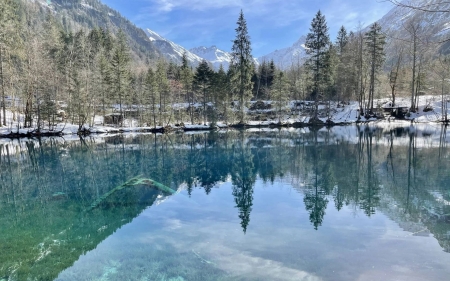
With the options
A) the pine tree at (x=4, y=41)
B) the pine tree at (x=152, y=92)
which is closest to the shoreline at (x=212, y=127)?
the pine tree at (x=152, y=92)

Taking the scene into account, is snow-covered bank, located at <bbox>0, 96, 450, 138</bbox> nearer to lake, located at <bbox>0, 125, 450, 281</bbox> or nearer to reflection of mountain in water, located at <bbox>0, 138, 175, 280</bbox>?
reflection of mountain in water, located at <bbox>0, 138, 175, 280</bbox>

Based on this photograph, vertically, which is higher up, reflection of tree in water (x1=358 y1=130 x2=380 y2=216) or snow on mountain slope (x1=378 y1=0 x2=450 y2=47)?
snow on mountain slope (x1=378 y1=0 x2=450 y2=47)

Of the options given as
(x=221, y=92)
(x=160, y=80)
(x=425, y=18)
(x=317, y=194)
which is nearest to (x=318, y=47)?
(x=221, y=92)

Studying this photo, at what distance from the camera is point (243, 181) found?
37.8 ft

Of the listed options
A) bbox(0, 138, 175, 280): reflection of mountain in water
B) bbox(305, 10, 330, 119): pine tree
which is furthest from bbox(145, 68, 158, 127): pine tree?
bbox(0, 138, 175, 280): reflection of mountain in water

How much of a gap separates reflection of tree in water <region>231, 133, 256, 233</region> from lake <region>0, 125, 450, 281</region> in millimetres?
60

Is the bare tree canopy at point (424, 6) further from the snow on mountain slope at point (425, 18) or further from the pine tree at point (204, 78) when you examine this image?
the pine tree at point (204, 78)

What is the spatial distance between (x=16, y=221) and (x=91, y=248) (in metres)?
3.23

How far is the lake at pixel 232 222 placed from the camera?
16.0 ft

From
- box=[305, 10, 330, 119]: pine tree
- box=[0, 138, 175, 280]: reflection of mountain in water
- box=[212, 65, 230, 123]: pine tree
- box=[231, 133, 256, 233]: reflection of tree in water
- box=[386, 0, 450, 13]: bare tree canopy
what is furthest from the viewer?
box=[212, 65, 230, 123]: pine tree

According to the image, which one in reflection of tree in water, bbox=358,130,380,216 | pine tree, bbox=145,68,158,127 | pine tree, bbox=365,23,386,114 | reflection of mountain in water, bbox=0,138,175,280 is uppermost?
pine tree, bbox=365,23,386,114

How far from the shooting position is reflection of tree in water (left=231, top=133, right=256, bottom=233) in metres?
7.90

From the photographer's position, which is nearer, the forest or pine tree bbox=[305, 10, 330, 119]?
the forest

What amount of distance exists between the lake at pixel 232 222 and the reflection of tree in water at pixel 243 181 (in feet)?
0.20
